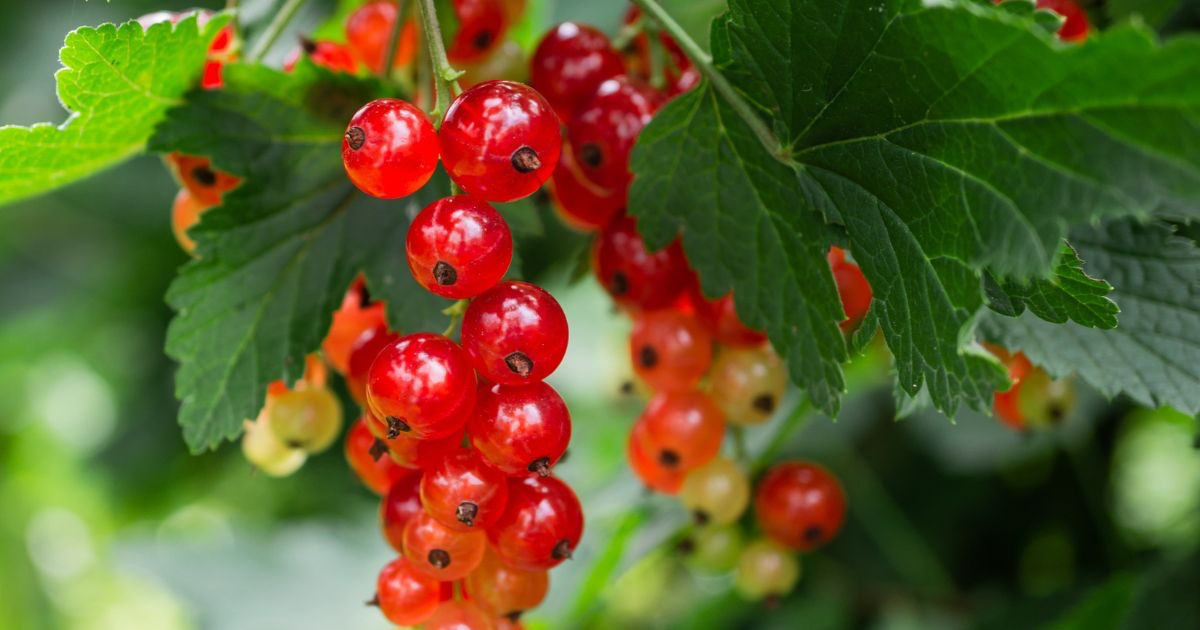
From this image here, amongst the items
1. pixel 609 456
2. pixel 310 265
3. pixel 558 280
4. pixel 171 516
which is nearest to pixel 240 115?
pixel 310 265

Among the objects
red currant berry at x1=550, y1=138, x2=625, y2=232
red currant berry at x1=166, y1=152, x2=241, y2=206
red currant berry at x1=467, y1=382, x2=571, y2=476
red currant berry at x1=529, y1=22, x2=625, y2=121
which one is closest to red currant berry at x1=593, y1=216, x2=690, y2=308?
red currant berry at x1=550, y1=138, x2=625, y2=232

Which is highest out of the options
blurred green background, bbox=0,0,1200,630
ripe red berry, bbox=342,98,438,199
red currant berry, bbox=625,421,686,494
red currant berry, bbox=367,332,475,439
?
ripe red berry, bbox=342,98,438,199

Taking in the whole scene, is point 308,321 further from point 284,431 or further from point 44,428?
point 44,428

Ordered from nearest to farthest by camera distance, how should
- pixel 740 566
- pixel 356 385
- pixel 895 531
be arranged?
pixel 356 385, pixel 740 566, pixel 895 531

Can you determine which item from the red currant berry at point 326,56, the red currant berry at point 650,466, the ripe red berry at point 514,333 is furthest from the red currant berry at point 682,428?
the red currant berry at point 326,56

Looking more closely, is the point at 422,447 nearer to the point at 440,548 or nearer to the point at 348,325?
the point at 440,548

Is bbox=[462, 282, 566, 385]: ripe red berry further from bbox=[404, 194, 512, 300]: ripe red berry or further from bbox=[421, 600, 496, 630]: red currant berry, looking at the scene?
bbox=[421, 600, 496, 630]: red currant berry
